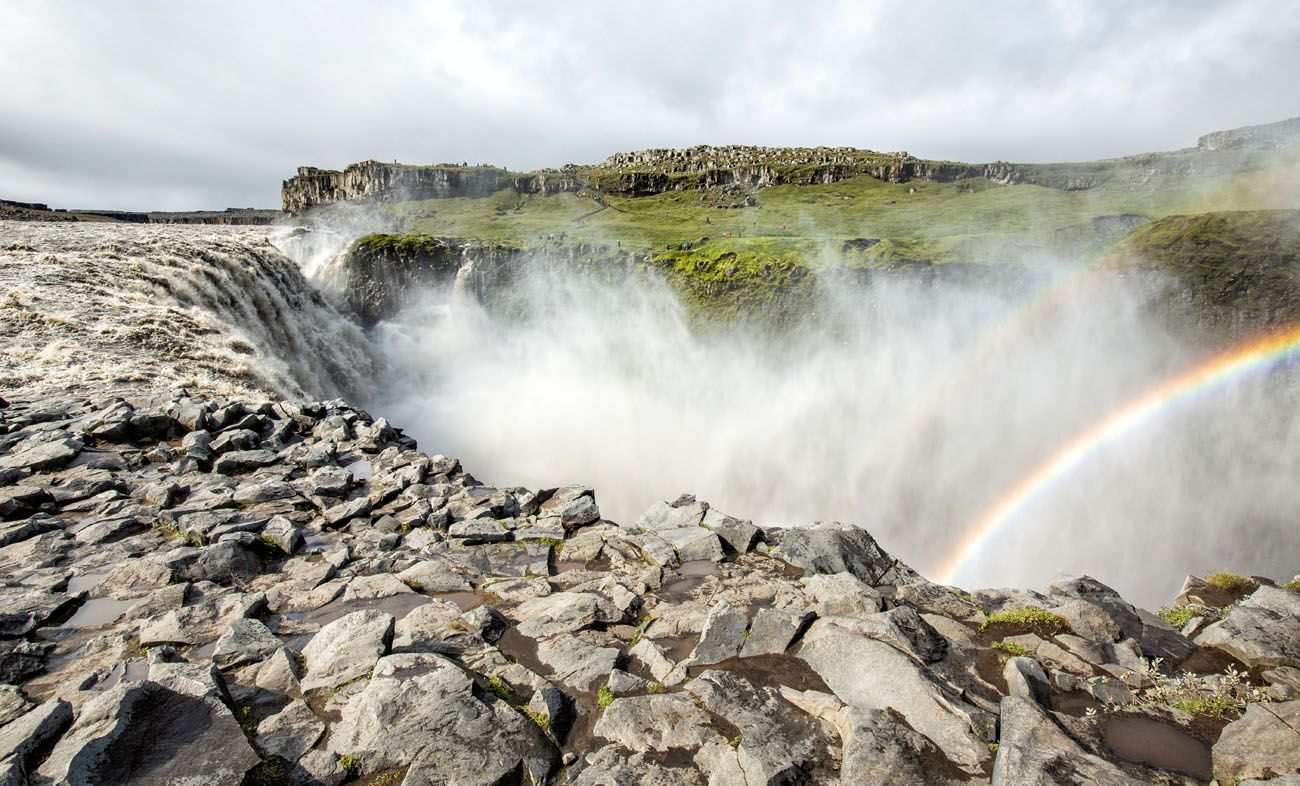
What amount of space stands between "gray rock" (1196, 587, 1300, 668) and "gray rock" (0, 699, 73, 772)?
12.1 m

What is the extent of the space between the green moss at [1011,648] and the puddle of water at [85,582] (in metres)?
12.5

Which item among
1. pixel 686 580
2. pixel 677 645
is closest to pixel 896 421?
pixel 686 580

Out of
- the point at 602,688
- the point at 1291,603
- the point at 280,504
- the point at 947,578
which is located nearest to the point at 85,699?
the point at 602,688

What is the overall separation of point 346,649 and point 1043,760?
679cm

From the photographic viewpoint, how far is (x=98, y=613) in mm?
7426

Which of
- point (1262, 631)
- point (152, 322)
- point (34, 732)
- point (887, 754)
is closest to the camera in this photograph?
point (34, 732)

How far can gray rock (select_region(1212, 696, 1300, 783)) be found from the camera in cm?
458

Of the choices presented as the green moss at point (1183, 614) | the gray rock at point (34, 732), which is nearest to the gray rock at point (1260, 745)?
the green moss at point (1183, 614)

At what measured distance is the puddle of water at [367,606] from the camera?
7613 millimetres

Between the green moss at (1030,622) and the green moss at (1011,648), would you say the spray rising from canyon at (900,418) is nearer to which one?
the green moss at (1030,622)

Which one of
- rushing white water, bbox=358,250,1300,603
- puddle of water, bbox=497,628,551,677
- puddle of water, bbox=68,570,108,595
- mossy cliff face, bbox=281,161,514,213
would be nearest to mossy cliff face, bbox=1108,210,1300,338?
rushing white water, bbox=358,250,1300,603

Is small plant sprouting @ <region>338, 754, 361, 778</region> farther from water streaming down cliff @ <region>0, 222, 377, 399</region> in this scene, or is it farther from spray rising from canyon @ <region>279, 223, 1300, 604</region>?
spray rising from canyon @ <region>279, 223, 1300, 604</region>

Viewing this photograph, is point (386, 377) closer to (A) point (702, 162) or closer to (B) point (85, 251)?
(B) point (85, 251)

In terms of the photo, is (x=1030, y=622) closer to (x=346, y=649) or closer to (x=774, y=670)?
(x=774, y=670)
